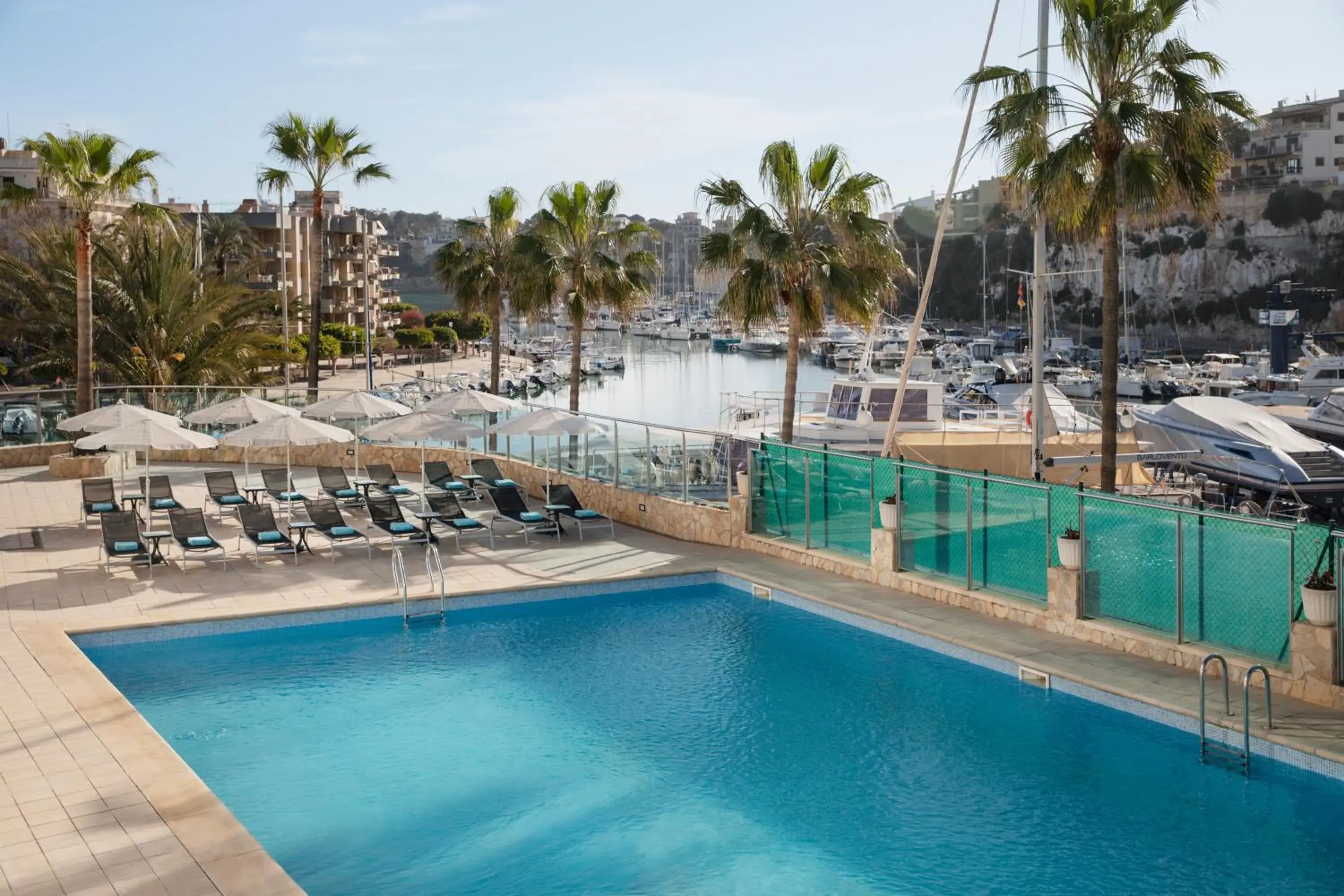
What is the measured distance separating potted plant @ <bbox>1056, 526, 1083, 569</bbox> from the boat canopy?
1132 cm

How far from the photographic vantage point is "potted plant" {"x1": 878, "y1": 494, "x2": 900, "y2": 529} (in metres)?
16.5

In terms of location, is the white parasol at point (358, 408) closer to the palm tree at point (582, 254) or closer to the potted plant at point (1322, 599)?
the palm tree at point (582, 254)

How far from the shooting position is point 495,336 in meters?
35.0

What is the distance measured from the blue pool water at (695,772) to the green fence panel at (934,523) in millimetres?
1552

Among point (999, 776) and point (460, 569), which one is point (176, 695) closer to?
point (460, 569)

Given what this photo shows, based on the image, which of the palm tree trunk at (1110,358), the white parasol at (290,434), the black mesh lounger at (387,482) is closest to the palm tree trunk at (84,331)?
the black mesh lounger at (387,482)

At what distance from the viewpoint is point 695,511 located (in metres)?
20.0

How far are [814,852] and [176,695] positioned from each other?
23.7 feet

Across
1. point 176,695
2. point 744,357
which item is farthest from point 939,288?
point 176,695

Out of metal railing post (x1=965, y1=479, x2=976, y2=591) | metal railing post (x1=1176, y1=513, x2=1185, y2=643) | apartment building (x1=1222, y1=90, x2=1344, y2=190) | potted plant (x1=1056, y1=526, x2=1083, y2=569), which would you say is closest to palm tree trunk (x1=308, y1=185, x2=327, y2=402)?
metal railing post (x1=965, y1=479, x2=976, y2=591)

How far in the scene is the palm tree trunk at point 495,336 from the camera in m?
33.6

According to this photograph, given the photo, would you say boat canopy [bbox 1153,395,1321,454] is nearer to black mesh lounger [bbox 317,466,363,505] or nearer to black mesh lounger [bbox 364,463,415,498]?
black mesh lounger [bbox 364,463,415,498]

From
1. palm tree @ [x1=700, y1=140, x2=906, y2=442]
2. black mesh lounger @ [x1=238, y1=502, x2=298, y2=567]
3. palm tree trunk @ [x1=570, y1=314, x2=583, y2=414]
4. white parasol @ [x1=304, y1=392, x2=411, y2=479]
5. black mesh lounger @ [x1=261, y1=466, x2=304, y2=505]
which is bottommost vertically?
black mesh lounger @ [x1=238, y1=502, x2=298, y2=567]

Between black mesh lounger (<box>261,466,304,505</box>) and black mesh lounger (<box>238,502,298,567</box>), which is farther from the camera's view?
black mesh lounger (<box>261,466,304,505</box>)
